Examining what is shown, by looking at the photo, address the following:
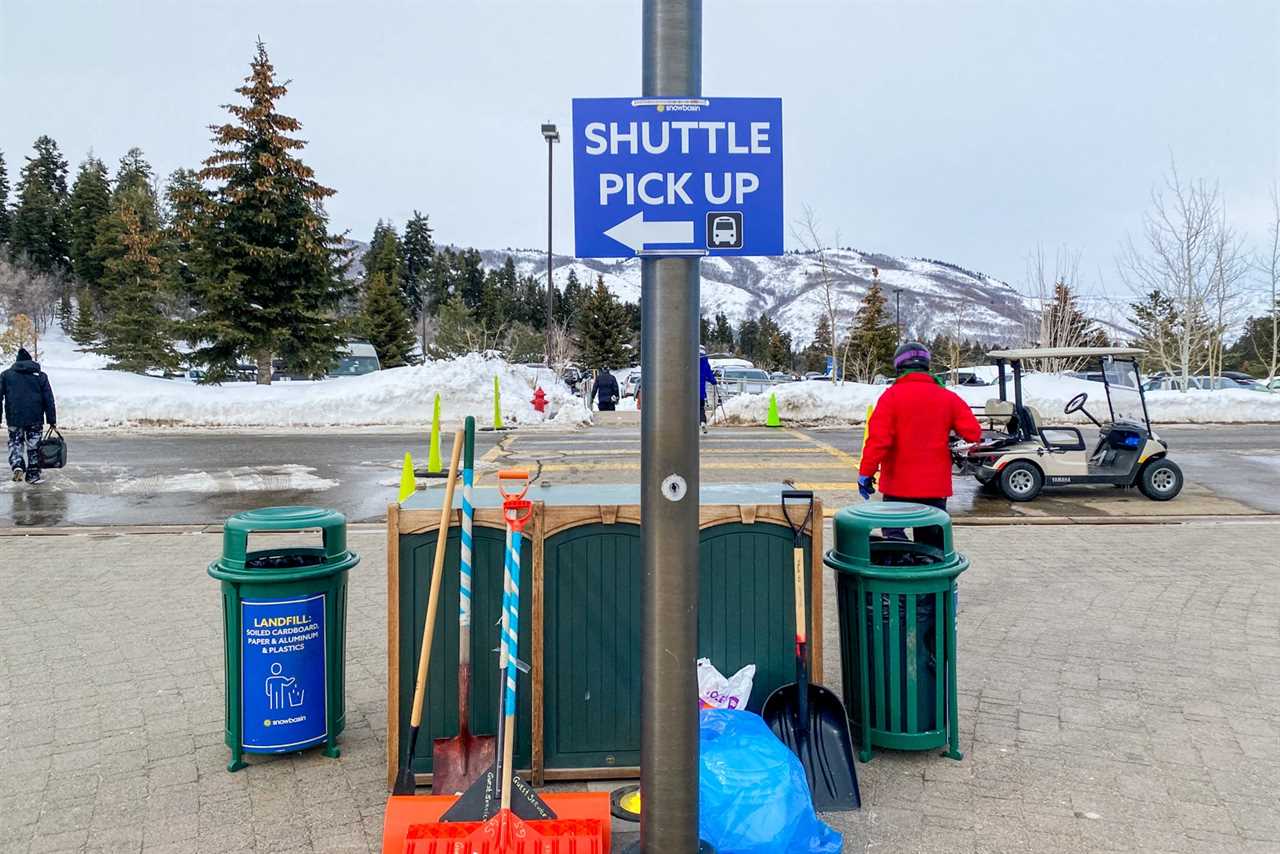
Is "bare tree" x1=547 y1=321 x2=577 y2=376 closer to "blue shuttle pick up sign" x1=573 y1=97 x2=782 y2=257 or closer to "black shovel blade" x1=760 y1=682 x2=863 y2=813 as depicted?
"black shovel blade" x1=760 y1=682 x2=863 y2=813

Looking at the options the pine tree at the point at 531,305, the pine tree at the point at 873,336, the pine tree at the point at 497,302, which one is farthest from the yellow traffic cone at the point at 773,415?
the pine tree at the point at 531,305

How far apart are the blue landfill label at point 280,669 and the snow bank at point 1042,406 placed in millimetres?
19459

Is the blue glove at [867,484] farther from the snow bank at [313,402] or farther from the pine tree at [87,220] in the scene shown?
the pine tree at [87,220]

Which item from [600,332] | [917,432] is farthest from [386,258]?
[917,432]

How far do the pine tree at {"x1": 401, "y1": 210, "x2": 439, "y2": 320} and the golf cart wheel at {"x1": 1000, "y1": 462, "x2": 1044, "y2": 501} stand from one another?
75.8 metres

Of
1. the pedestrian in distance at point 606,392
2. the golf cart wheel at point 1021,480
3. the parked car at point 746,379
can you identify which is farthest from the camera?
the parked car at point 746,379

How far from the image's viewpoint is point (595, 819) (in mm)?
3191

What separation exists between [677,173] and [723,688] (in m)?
2.18

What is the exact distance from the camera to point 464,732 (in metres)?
3.72

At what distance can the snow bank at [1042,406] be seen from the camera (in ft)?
77.4

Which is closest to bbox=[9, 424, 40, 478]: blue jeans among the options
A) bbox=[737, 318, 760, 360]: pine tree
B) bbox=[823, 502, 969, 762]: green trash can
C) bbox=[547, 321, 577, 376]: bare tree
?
bbox=[823, 502, 969, 762]: green trash can

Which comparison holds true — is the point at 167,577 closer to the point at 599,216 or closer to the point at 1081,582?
the point at 599,216

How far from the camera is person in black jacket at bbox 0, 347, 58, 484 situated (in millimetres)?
12461

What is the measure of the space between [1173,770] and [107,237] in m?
73.6
